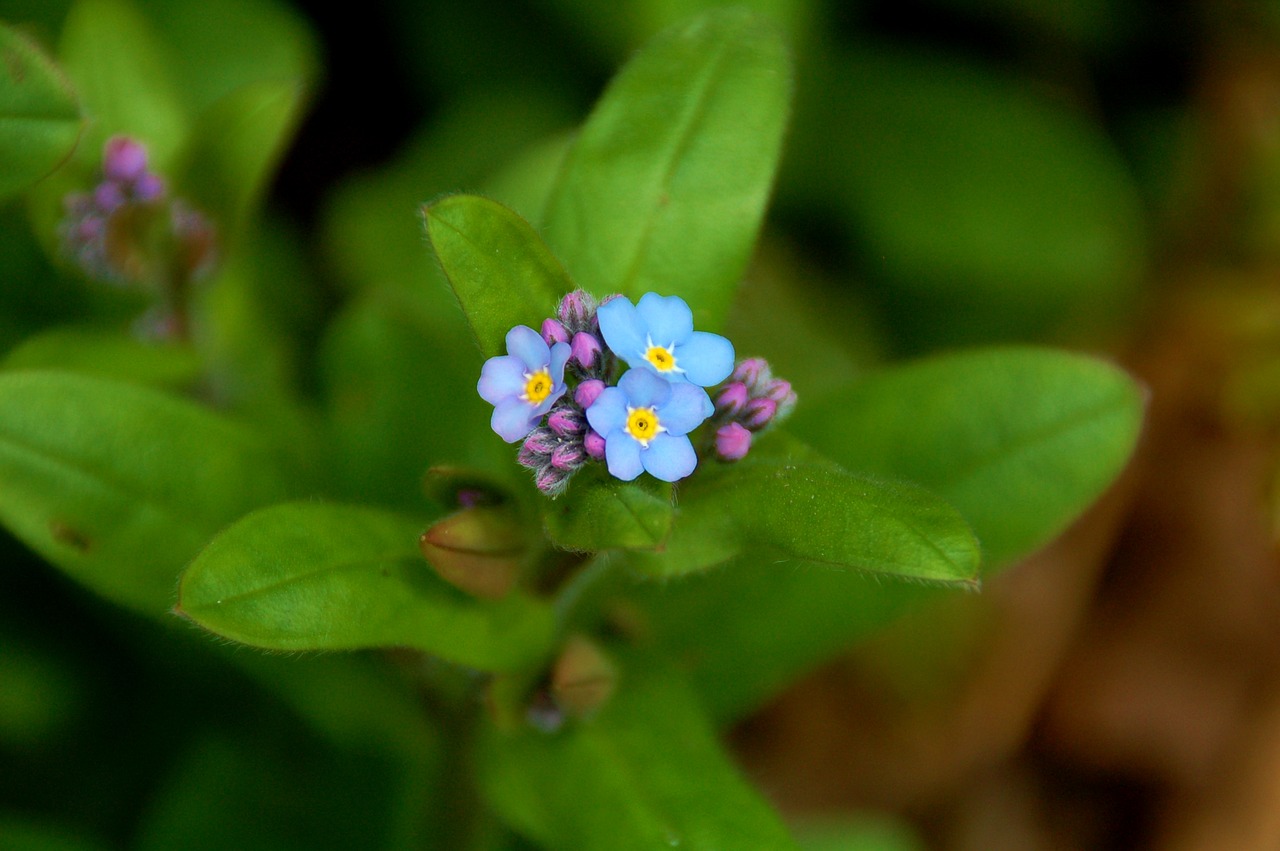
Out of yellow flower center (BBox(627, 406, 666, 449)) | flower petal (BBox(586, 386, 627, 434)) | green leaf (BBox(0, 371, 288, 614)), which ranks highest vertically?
flower petal (BBox(586, 386, 627, 434))

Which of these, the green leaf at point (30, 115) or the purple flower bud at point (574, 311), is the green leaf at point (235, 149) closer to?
the green leaf at point (30, 115)

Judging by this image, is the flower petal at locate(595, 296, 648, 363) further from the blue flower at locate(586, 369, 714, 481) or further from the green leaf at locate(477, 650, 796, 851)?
the green leaf at locate(477, 650, 796, 851)

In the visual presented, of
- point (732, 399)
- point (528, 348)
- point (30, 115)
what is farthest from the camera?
point (30, 115)

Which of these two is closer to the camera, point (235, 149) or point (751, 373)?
point (751, 373)

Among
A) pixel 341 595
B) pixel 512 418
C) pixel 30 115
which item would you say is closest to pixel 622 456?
pixel 512 418

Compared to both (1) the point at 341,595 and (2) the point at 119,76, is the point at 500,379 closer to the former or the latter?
(1) the point at 341,595

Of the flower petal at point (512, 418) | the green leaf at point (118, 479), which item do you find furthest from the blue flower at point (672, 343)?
the green leaf at point (118, 479)

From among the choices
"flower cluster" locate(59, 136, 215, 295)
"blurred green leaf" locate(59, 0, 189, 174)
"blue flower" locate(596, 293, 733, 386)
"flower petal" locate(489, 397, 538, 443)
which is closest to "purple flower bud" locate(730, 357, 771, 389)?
"blue flower" locate(596, 293, 733, 386)
